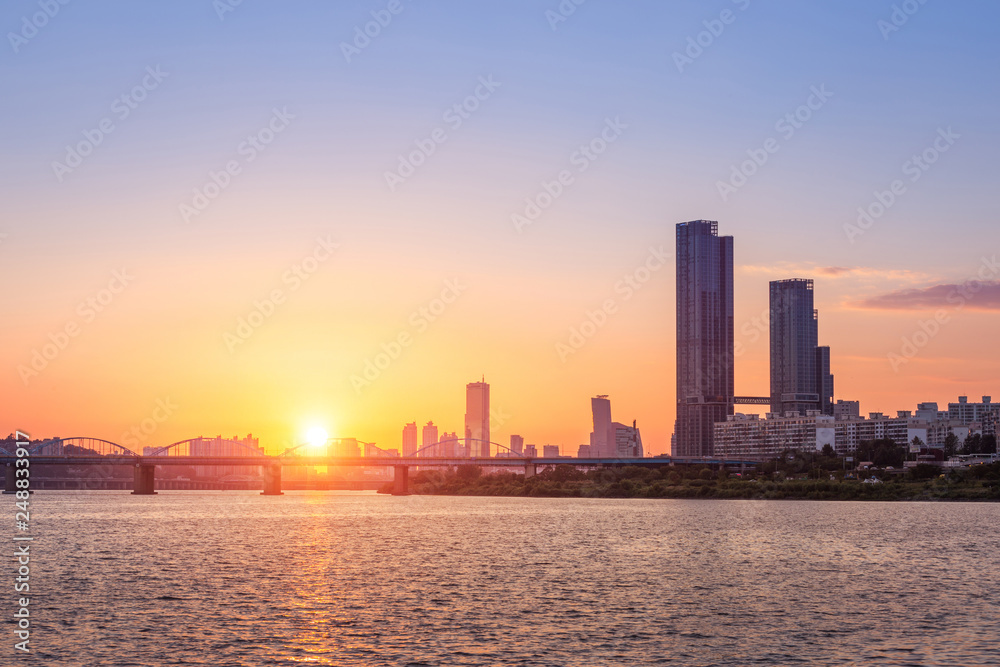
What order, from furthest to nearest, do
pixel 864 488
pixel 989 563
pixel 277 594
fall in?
pixel 864 488, pixel 989 563, pixel 277 594

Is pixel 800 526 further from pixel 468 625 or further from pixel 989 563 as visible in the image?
pixel 468 625

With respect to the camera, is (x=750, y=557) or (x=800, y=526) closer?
(x=750, y=557)

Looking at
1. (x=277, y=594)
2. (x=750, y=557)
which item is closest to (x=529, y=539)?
(x=750, y=557)

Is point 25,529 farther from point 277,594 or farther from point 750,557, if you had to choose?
point 750,557

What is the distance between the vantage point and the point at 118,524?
122m

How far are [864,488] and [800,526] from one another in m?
91.3

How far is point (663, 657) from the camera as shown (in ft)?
125

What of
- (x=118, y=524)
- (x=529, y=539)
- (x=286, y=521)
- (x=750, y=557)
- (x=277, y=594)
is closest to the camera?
(x=277, y=594)

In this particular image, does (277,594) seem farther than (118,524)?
No

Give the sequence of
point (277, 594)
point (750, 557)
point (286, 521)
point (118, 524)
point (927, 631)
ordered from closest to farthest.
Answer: point (927, 631)
point (277, 594)
point (750, 557)
point (118, 524)
point (286, 521)

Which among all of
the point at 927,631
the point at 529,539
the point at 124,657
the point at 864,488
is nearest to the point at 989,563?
the point at 927,631

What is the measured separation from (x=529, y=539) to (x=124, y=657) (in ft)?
197

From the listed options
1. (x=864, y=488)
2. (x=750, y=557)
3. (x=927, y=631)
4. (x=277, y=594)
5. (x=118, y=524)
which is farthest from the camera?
(x=864, y=488)

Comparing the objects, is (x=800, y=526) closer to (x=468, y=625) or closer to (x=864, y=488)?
(x=468, y=625)
